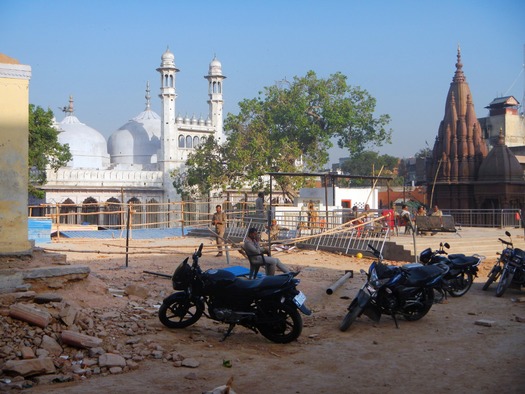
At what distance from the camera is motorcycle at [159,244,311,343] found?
6.66 meters

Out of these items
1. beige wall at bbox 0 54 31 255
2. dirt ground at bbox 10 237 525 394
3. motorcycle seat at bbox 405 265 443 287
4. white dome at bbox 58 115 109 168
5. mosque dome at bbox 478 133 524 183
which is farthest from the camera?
white dome at bbox 58 115 109 168

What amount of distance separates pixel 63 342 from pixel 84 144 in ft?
148

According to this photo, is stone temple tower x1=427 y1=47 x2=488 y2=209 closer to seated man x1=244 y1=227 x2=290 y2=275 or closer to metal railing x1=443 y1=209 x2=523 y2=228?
metal railing x1=443 y1=209 x2=523 y2=228

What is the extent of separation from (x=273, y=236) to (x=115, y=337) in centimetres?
1031

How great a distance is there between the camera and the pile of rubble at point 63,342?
5367 mm

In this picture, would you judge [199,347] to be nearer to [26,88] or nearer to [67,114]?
[26,88]

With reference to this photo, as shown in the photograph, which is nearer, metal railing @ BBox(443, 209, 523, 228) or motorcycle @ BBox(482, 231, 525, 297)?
motorcycle @ BBox(482, 231, 525, 297)

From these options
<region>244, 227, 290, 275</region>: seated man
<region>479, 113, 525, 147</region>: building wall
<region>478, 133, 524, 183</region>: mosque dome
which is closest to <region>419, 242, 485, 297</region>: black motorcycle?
<region>244, 227, 290, 275</region>: seated man

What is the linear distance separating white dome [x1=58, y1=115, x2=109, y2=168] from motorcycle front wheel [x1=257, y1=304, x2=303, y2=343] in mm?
43362

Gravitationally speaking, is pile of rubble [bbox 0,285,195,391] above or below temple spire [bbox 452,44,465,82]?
below

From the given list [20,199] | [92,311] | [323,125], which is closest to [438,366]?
[92,311]

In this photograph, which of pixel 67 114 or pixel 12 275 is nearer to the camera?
pixel 12 275

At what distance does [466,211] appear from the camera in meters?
25.5

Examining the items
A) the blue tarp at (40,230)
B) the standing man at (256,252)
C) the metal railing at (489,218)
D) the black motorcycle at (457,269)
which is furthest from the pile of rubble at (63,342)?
the metal railing at (489,218)
